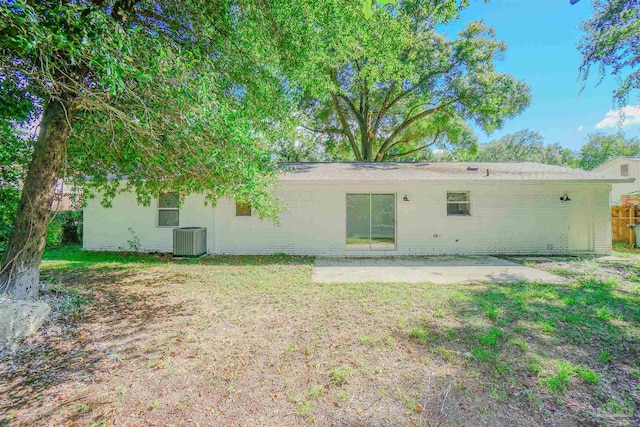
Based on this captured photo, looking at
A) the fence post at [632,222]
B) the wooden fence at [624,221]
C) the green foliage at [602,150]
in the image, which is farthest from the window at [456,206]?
the green foliage at [602,150]

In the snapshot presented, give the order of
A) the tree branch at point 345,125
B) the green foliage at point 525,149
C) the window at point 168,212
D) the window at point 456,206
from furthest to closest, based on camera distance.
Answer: the green foliage at point 525,149 < the tree branch at point 345,125 < the window at point 168,212 < the window at point 456,206

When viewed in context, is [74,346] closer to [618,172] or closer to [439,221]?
[439,221]

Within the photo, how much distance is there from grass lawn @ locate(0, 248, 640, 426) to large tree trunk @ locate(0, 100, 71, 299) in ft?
2.07

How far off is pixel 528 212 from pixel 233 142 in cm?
968

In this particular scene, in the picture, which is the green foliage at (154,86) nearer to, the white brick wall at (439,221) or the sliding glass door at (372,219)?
the white brick wall at (439,221)

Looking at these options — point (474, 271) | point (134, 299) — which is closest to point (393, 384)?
point (134, 299)

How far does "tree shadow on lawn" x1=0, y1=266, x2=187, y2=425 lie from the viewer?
2.51 meters

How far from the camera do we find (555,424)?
7.43ft

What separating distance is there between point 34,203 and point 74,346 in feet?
7.47

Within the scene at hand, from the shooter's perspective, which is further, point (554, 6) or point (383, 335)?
point (554, 6)

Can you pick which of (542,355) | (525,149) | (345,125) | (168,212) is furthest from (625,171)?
(168,212)

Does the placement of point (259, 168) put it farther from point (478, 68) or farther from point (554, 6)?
point (478, 68)

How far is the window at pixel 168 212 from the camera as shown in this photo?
9.97 m

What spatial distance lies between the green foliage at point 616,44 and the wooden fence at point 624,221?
8.38 metres
